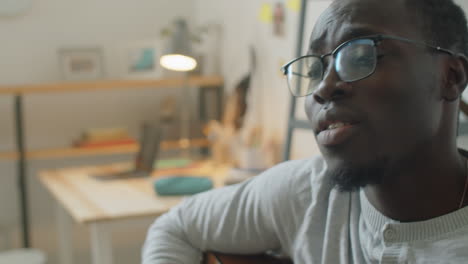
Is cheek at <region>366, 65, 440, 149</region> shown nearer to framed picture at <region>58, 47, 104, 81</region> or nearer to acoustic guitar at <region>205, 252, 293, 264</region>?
acoustic guitar at <region>205, 252, 293, 264</region>

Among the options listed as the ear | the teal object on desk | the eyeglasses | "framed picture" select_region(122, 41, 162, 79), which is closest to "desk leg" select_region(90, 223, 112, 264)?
the teal object on desk

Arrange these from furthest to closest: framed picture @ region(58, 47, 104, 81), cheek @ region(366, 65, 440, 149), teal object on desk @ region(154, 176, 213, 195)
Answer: framed picture @ region(58, 47, 104, 81)
teal object on desk @ region(154, 176, 213, 195)
cheek @ region(366, 65, 440, 149)

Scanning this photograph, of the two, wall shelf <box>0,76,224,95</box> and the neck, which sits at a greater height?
the neck

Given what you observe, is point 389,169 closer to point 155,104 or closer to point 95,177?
point 95,177

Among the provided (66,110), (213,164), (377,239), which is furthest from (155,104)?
(377,239)

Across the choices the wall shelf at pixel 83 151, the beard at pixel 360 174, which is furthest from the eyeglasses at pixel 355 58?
the wall shelf at pixel 83 151

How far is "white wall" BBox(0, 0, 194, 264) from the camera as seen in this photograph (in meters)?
2.85

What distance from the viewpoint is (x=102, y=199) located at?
192 cm

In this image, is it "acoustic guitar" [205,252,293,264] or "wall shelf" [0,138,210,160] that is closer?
"acoustic guitar" [205,252,293,264]

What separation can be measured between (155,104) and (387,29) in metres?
2.44

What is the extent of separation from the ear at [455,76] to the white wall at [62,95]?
2.16 metres

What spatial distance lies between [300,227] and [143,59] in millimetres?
1980

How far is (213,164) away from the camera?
2611 mm

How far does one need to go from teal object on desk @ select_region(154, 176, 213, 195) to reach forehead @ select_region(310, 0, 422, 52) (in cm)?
113
